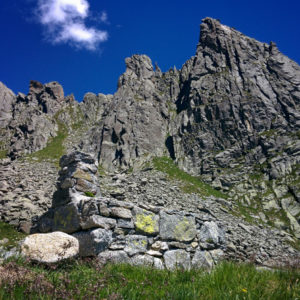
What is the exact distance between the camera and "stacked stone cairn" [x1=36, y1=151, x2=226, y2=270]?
8.92m

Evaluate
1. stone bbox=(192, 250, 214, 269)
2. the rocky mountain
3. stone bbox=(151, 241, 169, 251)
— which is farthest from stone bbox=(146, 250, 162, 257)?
the rocky mountain

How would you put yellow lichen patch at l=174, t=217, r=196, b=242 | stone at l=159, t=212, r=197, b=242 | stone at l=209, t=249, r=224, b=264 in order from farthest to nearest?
stone at l=209, t=249, r=224, b=264 → yellow lichen patch at l=174, t=217, r=196, b=242 → stone at l=159, t=212, r=197, b=242

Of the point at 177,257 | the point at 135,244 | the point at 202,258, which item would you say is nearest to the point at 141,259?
the point at 135,244

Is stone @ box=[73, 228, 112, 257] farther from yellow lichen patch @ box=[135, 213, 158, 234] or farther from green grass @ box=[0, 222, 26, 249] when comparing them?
green grass @ box=[0, 222, 26, 249]

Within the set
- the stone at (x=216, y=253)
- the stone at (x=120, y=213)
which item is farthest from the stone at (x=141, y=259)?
the stone at (x=216, y=253)

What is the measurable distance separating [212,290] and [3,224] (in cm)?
1883

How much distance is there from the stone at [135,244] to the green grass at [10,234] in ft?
32.3

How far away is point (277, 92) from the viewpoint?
Result: 62000mm

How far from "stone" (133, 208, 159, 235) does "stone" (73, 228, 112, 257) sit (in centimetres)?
131

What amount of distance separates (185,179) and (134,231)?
37.2 m

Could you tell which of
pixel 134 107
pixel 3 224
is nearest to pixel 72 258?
pixel 3 224

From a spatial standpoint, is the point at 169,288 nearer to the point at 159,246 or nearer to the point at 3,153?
the point at 159,246

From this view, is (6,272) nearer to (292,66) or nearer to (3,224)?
(3,224)

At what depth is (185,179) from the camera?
46312 millimetres
